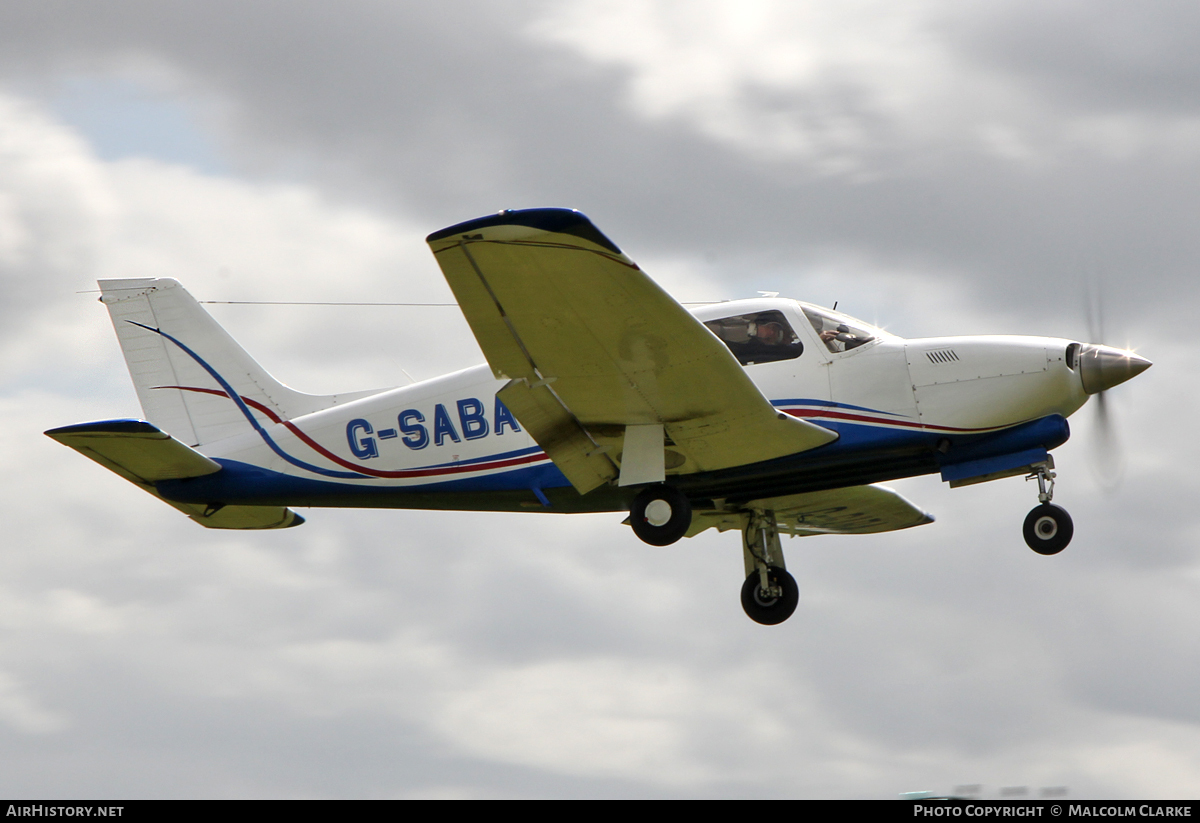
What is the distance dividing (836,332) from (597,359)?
9.35 ft

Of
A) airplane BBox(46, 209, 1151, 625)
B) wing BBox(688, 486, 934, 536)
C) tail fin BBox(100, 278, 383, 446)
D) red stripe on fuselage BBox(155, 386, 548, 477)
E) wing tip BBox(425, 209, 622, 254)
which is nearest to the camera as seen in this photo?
wing tip BBox(425, 209, 622, 254)

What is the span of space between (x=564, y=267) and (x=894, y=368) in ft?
13.4

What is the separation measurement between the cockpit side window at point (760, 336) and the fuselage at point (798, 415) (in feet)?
Answer: 0.03

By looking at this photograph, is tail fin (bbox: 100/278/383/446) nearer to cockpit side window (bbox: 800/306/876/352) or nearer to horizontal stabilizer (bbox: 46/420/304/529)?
horizontal stabilizer (bbox: 46/420/304/529)

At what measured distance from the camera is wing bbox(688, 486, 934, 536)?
15702 mm

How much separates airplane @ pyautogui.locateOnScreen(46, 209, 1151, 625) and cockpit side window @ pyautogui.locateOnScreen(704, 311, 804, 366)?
17 millimetres

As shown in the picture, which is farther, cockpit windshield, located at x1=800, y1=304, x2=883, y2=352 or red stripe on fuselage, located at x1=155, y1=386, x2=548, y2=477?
red stripe on fuselage, located at x1=155, y1=386, x2=548, y2=477

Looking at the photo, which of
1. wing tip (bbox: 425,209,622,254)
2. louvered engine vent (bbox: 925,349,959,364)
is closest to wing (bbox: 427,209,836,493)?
wing tip (bbox: 425,209,622,254)

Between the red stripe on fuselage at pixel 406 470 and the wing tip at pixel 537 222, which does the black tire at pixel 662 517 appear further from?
the wing tip at pixel 537 222

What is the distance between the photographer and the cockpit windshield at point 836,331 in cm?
1317

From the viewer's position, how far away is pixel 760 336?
13164 millimetres

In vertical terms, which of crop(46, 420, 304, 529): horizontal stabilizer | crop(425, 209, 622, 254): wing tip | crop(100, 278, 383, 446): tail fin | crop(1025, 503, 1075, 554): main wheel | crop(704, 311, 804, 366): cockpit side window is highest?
crop(100, 278, 383, 446): tail fin
